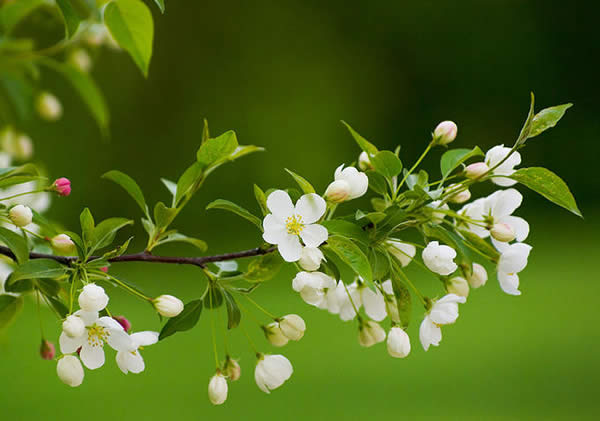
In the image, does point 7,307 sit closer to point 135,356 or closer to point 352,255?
point 135,356

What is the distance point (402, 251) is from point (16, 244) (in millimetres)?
294

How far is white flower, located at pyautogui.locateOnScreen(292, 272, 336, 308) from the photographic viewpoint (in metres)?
0.49

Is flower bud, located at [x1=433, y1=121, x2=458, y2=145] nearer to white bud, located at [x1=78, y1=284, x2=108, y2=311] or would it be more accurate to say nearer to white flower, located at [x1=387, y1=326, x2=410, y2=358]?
white flower, located at [x1=387, y1=326, x2=410, y2=358]

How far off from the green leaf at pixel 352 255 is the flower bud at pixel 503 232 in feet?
0.41

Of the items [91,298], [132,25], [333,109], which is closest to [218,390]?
[91,298]

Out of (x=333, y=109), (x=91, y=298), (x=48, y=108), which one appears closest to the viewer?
(x=91, y=298)

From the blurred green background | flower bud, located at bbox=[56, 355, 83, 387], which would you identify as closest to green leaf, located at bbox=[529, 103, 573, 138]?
flower bud, located at bbox=[56, 355, 83, 387]

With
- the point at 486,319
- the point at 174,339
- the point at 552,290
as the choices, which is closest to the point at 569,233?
the point at 552,290

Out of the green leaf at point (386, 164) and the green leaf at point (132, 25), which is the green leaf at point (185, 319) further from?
the green leaf at point (132, 25)

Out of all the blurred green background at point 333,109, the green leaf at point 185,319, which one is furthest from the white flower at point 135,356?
the blurred green background at point 333,109

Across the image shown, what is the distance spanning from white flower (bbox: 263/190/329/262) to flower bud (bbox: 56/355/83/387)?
168mm

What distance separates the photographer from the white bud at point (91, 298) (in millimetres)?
459

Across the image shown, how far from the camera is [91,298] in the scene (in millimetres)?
459

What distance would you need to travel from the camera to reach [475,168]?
524mm
